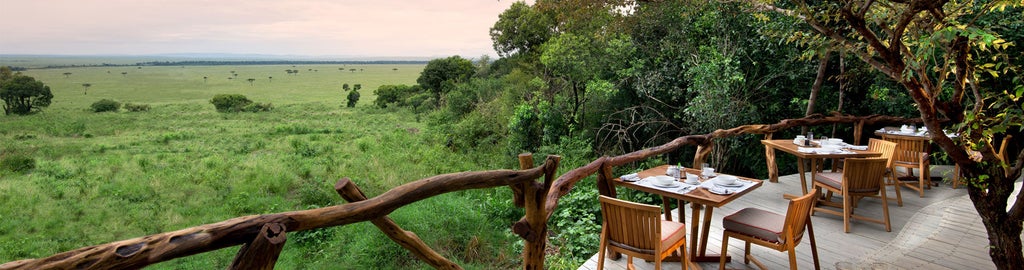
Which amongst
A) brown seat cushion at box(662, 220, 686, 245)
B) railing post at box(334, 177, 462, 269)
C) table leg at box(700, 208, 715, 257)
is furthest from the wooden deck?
railing post at box(334, 177, 462, 269)

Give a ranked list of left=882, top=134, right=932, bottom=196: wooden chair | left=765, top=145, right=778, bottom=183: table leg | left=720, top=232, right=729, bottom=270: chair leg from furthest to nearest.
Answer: left=765, top=145, right=778, bottom=183: table leg → left=882, top=134, right=932, bottom=196: wooden chair → left=720, top=232, right=729, bottom=270: chair leg

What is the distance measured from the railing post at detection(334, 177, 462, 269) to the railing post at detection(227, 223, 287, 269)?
47 cm

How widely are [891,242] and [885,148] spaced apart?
2062 millimetres

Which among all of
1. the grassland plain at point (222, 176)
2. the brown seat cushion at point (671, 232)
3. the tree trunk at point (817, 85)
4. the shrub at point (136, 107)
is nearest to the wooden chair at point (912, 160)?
the tree trunk at point (817, 85)

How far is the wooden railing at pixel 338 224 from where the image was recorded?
1422 millimetres

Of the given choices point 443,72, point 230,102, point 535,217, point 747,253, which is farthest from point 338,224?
point 230,102

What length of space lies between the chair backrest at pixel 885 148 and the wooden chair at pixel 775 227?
2735 millimetres

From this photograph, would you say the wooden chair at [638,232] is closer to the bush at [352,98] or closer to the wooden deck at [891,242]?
the wooden deck at [891,242]

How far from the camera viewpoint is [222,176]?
21.8m

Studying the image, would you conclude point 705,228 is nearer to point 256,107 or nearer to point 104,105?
point 256,107

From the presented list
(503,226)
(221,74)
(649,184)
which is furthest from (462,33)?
(649,184)

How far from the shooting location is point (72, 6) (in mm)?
55000

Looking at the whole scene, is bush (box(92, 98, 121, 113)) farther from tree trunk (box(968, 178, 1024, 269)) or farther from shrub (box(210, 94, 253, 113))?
tree trunk (box(968, 178, 1024, 269))

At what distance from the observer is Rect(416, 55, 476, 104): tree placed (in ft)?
95.9
